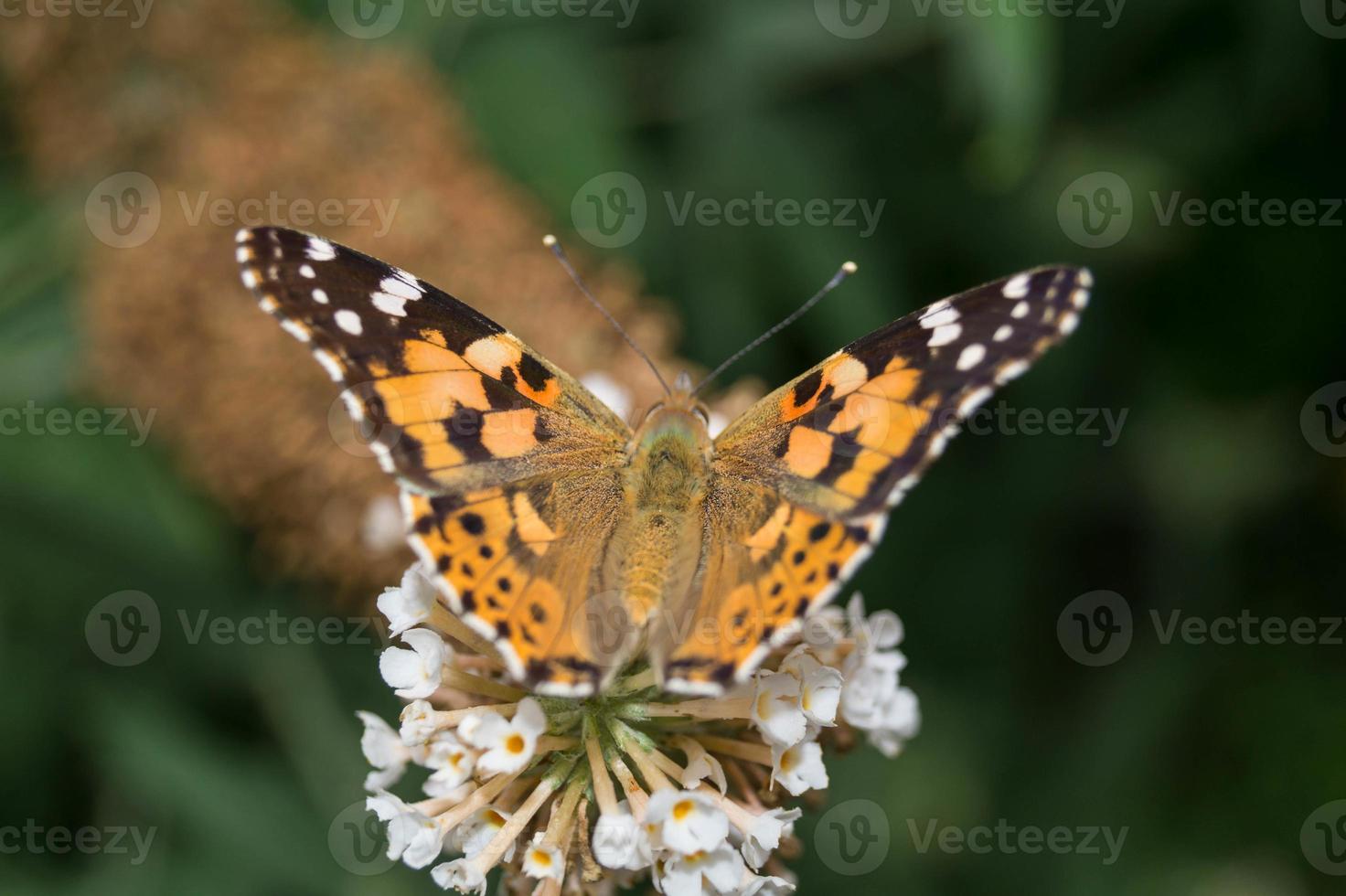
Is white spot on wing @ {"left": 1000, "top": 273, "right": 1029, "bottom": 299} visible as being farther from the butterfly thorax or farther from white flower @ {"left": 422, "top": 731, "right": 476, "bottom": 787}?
white flower @ {"left": 422, "top": 731, "right": 476, "bottom": 787}

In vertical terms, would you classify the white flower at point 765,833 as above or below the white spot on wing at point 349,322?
below

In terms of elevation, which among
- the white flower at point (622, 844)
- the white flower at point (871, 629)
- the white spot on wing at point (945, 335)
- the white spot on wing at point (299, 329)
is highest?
the white spot on wing at point (945, 335)

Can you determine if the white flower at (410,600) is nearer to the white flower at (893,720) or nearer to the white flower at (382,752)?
the white flower at (382,752)

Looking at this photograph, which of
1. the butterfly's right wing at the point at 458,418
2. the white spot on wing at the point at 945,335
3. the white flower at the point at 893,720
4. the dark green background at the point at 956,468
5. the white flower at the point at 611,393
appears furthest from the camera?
the dark green background at the point at 956,468

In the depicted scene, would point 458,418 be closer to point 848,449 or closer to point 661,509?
point 661,509

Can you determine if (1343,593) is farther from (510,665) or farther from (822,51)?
(510,665)

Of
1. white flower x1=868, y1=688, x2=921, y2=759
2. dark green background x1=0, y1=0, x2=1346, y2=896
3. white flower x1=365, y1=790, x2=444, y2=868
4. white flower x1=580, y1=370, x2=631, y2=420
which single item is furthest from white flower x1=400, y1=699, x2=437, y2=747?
dark green background x1=0, y1=0, x2=1346, y2=896

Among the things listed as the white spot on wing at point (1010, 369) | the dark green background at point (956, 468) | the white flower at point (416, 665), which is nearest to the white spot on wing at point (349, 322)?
the white flower at point (416, 665)
